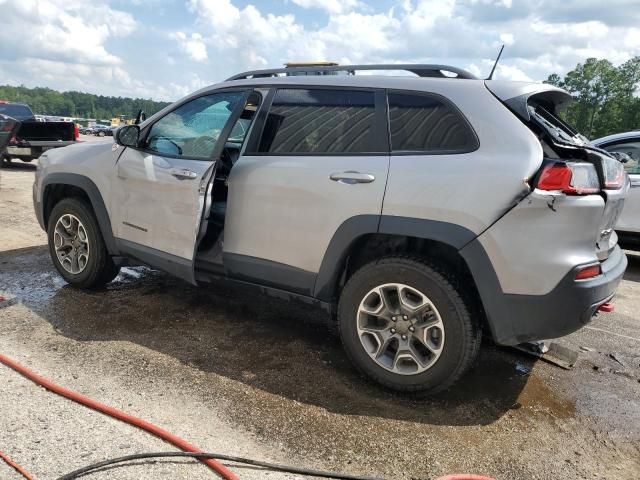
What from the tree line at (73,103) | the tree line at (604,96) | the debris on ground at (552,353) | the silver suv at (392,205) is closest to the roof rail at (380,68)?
the silver suv at (392,205)

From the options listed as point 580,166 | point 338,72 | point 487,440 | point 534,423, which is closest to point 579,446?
point 534,423

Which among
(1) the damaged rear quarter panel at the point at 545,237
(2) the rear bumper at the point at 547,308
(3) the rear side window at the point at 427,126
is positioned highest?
(3) the rear side window at the point at 427,126

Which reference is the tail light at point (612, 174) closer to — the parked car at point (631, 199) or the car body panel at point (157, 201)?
the car body panel at point (157, 201)

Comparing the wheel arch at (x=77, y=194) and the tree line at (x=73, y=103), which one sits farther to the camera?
the tree line at (x=73, y=103)

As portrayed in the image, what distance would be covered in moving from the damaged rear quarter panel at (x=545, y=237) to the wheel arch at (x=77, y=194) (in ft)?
10.1

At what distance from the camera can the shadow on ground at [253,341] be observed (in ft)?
9.98

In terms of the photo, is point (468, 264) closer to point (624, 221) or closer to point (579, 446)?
point (579, 446)

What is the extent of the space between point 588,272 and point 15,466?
114 inches

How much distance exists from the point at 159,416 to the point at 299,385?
2.78 ft

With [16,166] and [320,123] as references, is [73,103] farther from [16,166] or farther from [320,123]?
[320,123]

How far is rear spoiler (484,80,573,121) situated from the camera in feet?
9.20

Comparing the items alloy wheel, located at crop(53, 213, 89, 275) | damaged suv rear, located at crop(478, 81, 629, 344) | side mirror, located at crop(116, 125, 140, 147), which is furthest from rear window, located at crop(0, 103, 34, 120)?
damaged suv rear, located at crop(478, 81, 629, 344)

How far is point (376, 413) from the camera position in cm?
289

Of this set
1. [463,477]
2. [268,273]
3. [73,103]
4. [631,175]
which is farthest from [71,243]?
[73,103]
